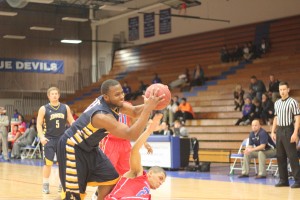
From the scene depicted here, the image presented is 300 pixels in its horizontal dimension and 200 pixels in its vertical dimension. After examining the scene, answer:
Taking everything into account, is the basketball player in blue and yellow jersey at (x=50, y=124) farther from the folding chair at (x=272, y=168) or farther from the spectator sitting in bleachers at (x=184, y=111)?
the spectator sitting in bleachers at (x=184, y=111)

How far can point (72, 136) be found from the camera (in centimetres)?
546

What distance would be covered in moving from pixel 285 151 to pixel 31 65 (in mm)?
22161

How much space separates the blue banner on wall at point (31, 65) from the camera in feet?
98.5

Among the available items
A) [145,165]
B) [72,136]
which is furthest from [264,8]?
[72,136]

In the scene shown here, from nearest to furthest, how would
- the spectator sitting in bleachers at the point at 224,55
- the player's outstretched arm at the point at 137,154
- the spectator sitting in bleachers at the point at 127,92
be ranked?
the player's outstretched arm at the point at 137,154 → the spectator sitting in bleachers at the point at 224,55 → the spectator sitting in bleachers at the point at 127,92

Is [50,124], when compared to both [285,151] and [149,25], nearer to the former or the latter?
[285,151]

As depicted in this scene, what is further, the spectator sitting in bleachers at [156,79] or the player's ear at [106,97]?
the spectator sitting in bleachers at [156,79]

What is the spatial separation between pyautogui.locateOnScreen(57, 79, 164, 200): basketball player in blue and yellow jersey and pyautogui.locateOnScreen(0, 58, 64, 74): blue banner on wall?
25416mm

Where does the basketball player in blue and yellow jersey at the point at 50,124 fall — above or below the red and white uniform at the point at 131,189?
above

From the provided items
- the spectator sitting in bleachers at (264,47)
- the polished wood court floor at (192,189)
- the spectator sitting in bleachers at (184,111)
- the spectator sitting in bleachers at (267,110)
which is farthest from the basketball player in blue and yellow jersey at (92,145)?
the spectator sitting in bleachers at (264,47)

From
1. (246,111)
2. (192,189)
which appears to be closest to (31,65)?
(246,111)

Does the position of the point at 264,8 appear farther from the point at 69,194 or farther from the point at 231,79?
the point at 69,194

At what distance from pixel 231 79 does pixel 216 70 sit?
2.04 metres

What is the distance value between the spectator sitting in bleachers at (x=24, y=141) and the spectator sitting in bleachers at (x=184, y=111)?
5610 millimetres
